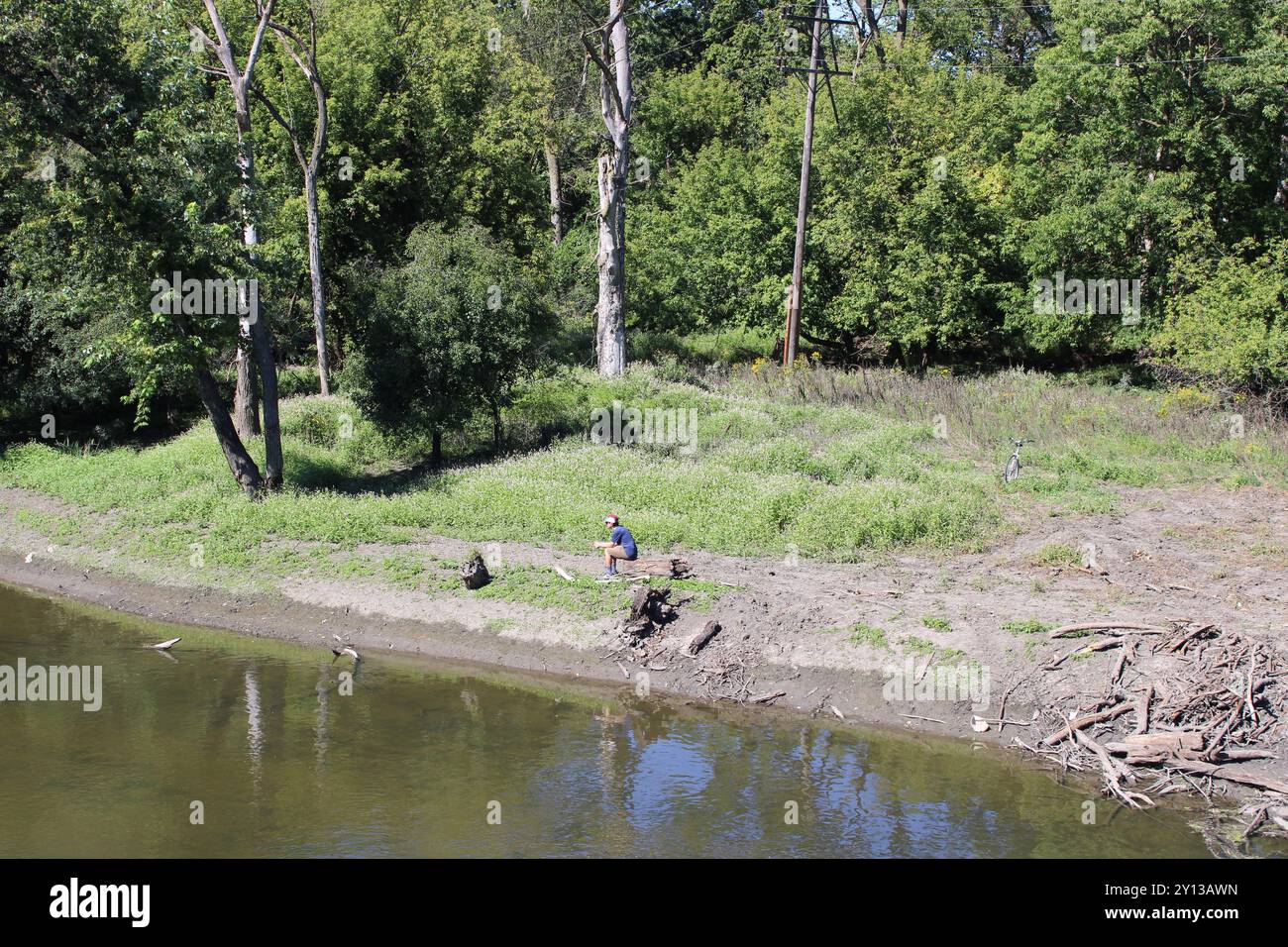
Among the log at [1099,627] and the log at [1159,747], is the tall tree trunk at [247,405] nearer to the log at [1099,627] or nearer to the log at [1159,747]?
the log at [1099,627]

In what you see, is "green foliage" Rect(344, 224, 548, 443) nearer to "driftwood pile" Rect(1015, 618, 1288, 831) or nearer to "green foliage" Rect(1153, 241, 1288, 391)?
"driftwood pile" Rect(1015, 618, 1288, 831)

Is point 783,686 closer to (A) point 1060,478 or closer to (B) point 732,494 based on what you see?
(B) point 732,494

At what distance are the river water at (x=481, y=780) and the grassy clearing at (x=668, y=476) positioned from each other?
2768mm

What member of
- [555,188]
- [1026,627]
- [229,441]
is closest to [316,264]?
[229,441]

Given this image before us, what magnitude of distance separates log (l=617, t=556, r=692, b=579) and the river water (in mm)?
2024

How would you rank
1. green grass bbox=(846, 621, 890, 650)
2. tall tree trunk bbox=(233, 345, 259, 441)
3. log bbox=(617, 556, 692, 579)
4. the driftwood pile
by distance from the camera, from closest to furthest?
the driftwood pile, green grass bbox=(846, 621, 890, 650), log bbox=(617, 556, 692, 579), tall tree trunk bbox=(233, 345, 259, 441)

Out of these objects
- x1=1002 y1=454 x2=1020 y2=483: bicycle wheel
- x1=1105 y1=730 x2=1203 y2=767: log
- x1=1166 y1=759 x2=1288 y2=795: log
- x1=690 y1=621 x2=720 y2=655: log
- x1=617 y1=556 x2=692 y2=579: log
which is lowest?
x1=1166 y1=759 x2=1288 y2=795: log

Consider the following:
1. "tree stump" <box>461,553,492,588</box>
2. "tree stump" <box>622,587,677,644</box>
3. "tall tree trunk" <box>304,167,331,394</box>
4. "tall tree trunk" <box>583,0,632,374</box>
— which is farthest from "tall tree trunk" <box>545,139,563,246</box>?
"tree stump" <box>622,587,677,644</box>

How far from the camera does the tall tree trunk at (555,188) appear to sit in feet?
141

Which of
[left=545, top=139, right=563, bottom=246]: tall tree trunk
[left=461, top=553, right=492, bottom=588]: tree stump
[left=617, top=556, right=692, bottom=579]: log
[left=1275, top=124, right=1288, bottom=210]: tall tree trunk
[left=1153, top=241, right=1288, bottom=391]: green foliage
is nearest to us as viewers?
[left=617, top=556, right=692, bottom=579]: log

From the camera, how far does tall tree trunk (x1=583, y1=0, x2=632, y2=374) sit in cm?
2616

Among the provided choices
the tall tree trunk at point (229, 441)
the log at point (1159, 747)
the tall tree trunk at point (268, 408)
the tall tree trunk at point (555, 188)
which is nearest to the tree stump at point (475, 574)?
the tall tree trunk at point (229, 441)
